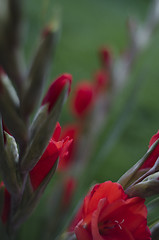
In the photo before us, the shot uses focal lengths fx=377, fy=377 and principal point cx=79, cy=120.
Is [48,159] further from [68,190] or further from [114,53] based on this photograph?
[114,53]

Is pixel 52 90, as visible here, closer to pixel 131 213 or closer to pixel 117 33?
pixel 131 213

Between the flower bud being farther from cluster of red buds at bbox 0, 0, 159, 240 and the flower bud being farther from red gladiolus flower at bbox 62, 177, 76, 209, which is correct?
red gladiolus flower at bbox 62, 177, 76, 209

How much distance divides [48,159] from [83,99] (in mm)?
521

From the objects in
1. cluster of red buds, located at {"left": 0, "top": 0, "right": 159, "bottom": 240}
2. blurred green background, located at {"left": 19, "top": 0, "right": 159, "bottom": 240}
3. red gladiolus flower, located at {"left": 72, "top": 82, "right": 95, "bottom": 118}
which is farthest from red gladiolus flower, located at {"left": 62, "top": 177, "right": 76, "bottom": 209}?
cluster of red buds, located at {"left": 0, "top": 0, "right": 159, "bottom": 240}

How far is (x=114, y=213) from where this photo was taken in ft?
0.98

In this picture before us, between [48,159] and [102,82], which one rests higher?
[48,159]

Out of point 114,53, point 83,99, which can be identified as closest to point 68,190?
point 83,99

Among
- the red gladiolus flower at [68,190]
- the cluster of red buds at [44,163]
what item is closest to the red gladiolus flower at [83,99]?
the red gladiolus flower at [68,190]

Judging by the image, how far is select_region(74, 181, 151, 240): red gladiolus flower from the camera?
28cm

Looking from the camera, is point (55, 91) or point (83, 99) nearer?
point (55, 91)

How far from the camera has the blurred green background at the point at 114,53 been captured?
58.7 inches

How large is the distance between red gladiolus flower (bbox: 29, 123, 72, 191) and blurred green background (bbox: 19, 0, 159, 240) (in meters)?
0.45

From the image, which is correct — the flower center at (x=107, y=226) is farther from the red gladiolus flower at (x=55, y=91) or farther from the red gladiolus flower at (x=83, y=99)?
the red gladiolus flower at (x=83, y=99)

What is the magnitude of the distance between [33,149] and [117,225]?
0.32 feet
